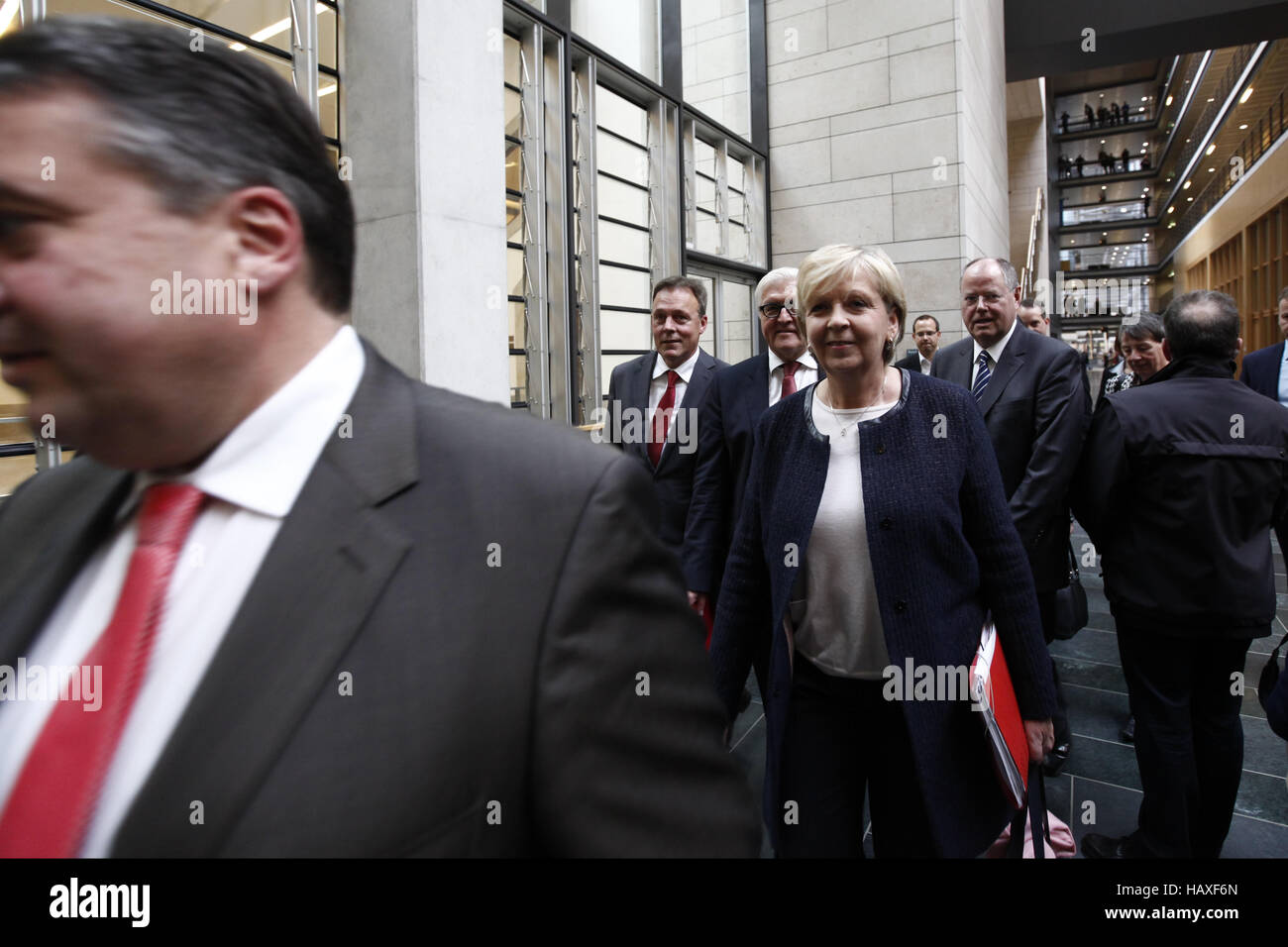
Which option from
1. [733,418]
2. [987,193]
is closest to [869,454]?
[733,418]

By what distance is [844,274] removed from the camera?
93.9 inches

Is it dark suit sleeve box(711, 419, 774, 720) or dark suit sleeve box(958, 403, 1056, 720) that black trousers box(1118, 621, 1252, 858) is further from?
dark suit sleeve box(711, 419, 774, 720)

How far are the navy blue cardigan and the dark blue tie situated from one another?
1.73 meters

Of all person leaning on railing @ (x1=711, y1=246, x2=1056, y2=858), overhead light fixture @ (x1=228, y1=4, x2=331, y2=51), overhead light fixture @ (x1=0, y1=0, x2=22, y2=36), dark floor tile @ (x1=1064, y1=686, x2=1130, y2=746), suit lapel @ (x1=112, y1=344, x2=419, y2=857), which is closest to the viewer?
suit lapel @ (x1=112, y1=344, x2=419, y2=857)

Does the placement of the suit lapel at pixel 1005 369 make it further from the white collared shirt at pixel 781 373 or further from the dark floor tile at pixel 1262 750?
the dark floor tile at pixel 1262 750

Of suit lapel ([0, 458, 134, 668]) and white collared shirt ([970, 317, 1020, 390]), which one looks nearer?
suit lapel ([0, 458, 134, 668])

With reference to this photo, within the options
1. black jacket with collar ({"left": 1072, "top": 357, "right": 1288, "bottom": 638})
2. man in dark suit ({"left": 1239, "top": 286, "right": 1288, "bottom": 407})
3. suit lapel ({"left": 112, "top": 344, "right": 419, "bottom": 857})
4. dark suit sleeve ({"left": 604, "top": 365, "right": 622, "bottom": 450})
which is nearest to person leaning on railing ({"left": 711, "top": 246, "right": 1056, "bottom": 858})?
black jacket with collar ({"left": 1072, "top": 357, "right": 1288, "bottom": 638})

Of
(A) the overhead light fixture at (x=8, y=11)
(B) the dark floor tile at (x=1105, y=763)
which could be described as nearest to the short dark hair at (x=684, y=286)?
(B) the dark floor tile at (x=1105, y=763)

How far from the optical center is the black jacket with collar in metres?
2.84

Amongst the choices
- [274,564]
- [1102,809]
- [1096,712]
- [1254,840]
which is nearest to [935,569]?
[274,564]

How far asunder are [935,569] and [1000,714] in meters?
0.40

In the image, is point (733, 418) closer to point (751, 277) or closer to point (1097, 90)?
point (751, 277)
